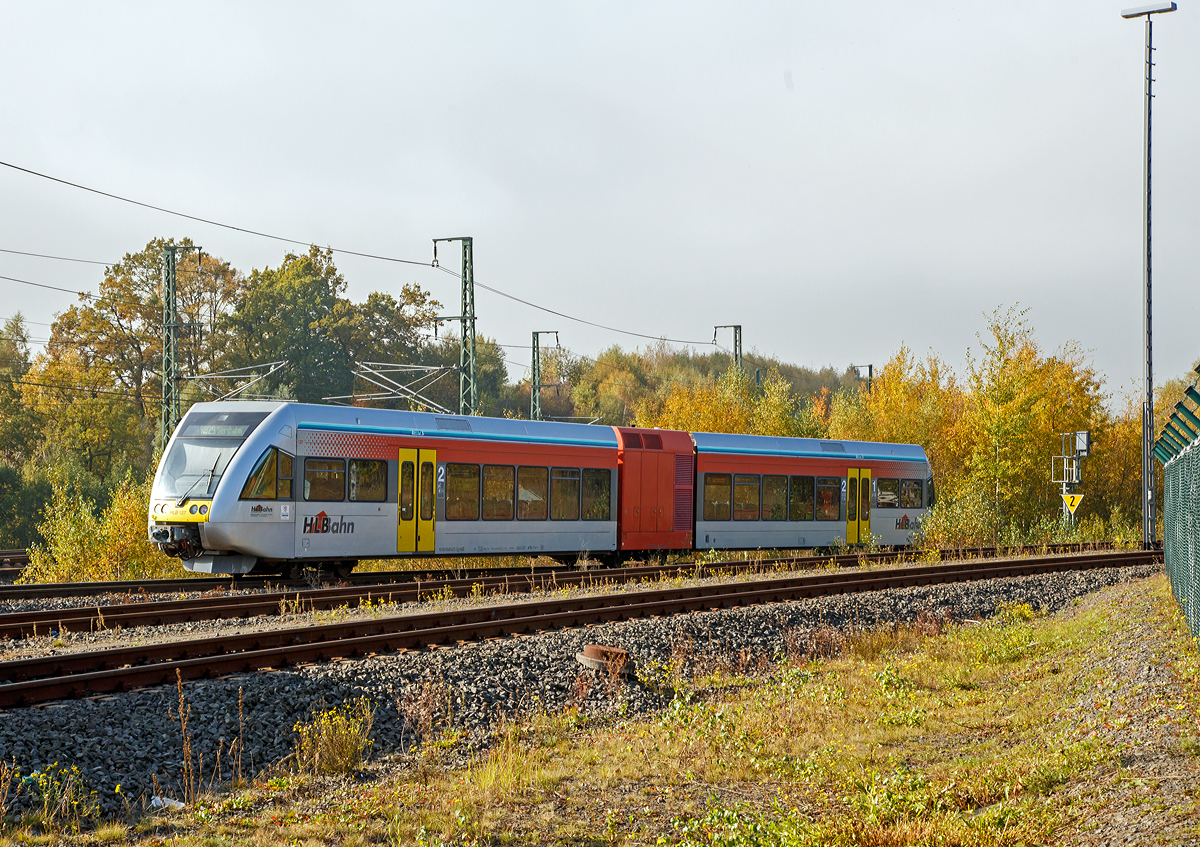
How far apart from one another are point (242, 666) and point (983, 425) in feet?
97.3

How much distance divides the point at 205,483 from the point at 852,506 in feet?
56.5

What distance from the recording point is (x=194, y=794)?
7094 millimetres

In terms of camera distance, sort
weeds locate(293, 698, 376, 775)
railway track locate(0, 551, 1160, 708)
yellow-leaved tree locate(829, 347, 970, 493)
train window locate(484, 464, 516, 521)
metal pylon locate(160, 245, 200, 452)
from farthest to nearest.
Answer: yellow-leaved tree locate(829, 347, 970, 493)
metal pylon locate(160, 245, 200, 452)
train window locate(484, 464, 516, 521)
railway track locate(0, 551, 1160, 708)
weeds locate(293, 698, 376, 775)

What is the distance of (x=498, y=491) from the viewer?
19891 millimetres

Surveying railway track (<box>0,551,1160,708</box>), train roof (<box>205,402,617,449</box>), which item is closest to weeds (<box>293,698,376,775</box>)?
railway track (<box>0,551,1160,708</box>)

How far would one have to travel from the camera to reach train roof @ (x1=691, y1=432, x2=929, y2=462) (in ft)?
78.2

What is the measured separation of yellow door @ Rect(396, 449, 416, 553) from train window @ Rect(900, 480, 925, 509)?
1539 centimetres

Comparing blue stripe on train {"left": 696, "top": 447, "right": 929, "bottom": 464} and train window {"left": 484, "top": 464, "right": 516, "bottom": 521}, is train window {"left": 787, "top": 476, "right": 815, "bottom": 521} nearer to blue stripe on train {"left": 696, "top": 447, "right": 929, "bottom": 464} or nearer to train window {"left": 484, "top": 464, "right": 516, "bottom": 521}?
blue stripe on train {"left": 696, "top": 447, "right": 929, "bottom": 464}

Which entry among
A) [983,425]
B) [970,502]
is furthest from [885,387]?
[970,502]

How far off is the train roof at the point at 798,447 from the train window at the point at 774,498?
70cm

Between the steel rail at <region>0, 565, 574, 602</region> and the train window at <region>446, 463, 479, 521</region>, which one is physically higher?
the train window at <region>446, 463, 479, 521</region>

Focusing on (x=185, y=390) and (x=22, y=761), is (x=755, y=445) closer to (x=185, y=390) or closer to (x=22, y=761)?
(x=22, y=761)

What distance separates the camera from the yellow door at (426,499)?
61.7 feet

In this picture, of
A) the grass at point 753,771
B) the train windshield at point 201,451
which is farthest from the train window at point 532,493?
the grass at point 753,771
